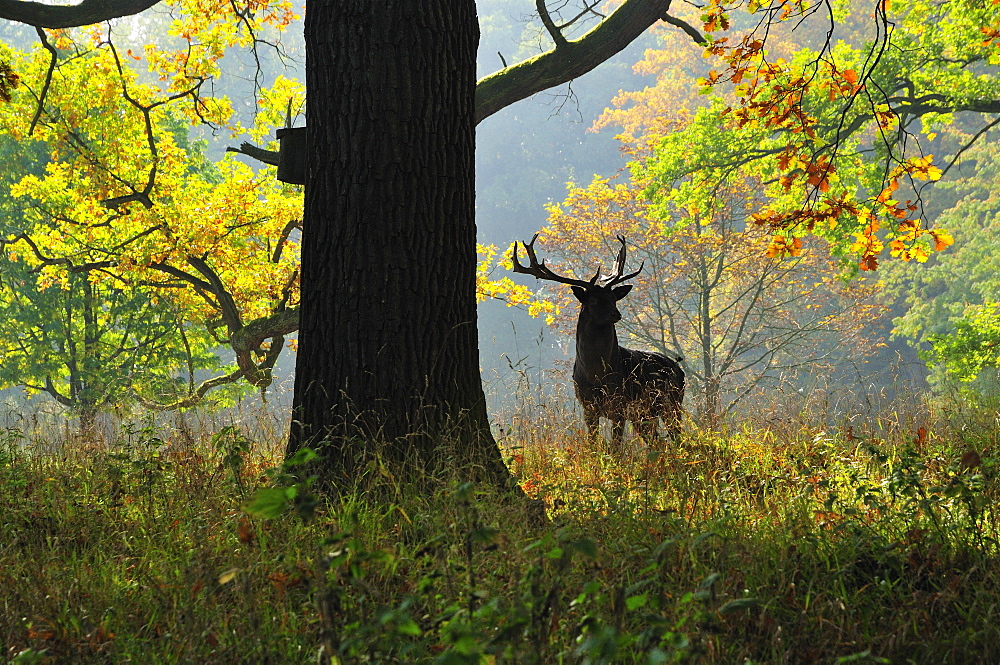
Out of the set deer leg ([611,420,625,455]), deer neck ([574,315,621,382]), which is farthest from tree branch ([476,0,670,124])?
deer leg ([611,420,625,455])

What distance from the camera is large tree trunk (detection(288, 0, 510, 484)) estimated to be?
404 cm

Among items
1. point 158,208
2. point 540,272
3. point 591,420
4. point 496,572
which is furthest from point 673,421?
point 158,208

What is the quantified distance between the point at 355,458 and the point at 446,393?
2.39ft

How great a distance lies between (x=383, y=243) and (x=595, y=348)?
9.38 feet

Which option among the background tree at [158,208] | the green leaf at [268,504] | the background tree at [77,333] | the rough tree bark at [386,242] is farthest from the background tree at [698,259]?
the green leaf at [268,504]

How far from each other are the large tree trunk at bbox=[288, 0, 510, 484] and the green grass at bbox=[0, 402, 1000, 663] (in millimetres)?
498

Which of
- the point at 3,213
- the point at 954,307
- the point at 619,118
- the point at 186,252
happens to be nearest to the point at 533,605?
the point at 186,252

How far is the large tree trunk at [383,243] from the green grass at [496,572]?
498mm

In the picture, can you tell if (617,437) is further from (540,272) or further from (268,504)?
(268,504)

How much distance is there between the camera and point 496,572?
2.62 metres

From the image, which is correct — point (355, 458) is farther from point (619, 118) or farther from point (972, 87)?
point (619, 118)

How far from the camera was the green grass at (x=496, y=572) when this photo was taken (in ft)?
6.85

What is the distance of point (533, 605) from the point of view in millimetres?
1995

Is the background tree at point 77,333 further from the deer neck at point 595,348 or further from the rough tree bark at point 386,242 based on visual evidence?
the rough tree bark at point 386,242
